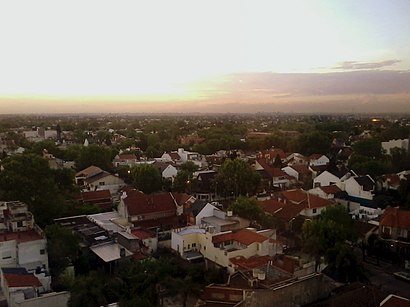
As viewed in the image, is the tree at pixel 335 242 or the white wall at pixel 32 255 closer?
the tree at pixel 335 242

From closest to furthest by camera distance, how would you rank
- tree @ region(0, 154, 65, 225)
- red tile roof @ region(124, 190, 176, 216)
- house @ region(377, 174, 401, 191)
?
tree @ region(0, 154, 65, 225)
red tile roof @ region(124, 190, 176, 216)
house @ region(377, 174, 401, 191)

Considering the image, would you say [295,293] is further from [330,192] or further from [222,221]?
[330,192]

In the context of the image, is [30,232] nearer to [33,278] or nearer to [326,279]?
[33,278]

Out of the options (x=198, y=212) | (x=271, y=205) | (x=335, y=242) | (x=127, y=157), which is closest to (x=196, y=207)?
(x=198, y=212)

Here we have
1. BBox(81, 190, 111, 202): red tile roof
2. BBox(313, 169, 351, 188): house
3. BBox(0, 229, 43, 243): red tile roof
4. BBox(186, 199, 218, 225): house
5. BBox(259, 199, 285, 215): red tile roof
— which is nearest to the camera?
BBox(0, 229, 43, 243): red tile roof

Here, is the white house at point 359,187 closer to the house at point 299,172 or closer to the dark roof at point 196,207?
the house at point 299,172

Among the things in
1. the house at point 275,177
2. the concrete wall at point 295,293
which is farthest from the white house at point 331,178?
the concrete wall at point 295,293

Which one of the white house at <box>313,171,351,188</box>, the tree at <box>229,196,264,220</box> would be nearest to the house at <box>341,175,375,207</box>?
the white house at <box>313,171,351,188</box>

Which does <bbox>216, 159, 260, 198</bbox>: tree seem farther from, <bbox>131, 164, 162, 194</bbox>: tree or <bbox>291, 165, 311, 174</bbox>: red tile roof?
<bbox>291, 165, 311, 174</bbox>: red tile roof
